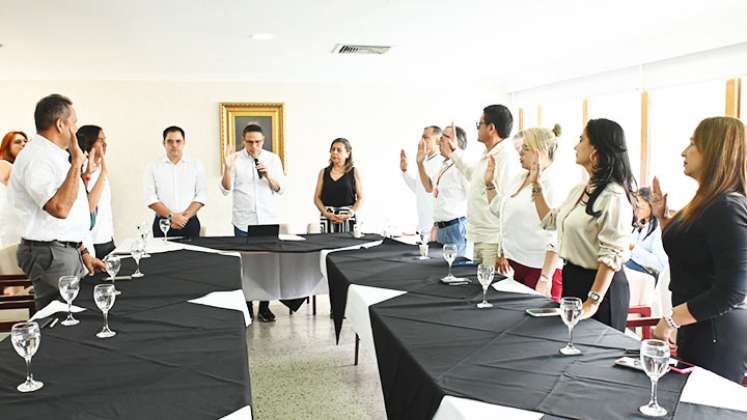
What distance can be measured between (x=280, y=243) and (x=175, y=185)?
1.26 meters

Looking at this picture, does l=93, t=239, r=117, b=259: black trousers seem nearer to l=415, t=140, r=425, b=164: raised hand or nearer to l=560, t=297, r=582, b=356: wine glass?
l=415, t=140, r=425, b=164: raised hand

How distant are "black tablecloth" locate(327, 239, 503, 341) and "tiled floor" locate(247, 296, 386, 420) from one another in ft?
1.48

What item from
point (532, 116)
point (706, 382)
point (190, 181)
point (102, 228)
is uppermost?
point (532, 116)

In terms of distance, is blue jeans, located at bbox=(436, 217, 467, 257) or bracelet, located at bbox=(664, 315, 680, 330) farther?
blue jeans, located at bbox=(436, 217, 467, 257)

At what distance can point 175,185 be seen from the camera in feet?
16.3

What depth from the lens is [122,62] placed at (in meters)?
6.41

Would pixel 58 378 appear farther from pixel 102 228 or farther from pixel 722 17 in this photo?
pixel 722 17

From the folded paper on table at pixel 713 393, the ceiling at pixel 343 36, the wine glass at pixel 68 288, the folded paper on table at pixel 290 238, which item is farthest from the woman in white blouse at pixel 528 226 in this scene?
the wine glass at pixel 68 288

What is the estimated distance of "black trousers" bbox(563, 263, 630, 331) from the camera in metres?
2.42

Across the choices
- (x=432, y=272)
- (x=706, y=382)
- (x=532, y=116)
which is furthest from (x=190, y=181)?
(x=532, y=116)

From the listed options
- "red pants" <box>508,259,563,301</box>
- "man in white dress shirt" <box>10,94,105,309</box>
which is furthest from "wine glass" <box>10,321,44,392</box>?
"red pants" <box>508,259,563,301</box>

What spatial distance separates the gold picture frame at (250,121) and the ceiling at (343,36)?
0.41 meters

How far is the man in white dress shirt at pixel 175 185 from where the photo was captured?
489 cm

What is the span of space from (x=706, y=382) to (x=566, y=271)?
1012mm
